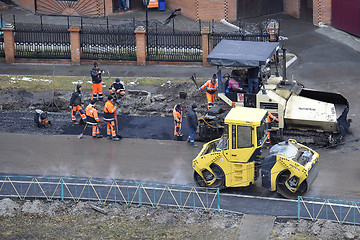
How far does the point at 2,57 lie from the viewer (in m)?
35.9

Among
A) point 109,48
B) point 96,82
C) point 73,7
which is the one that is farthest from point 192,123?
point 73,7

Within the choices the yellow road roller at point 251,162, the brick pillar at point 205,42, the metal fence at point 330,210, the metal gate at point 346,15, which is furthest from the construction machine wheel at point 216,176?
the metal gate at point 346,15

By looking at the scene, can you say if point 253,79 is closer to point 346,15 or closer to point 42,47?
point 42,47

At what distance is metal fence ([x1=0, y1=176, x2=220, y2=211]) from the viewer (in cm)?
2061

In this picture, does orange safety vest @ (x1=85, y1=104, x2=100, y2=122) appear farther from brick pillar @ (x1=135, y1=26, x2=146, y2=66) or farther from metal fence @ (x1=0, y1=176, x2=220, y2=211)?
brick pillar @ (x1=135, y1=26, x2=146, y2=66)

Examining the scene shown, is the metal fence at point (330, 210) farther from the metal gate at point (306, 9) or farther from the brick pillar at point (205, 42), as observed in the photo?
the metal gate at point (306, 9)

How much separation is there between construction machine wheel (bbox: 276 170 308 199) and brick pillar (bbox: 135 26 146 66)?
15.6 metres

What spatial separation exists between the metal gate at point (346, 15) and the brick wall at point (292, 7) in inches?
113

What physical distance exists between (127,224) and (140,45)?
16382 mm

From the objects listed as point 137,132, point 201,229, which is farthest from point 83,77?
point 201,229

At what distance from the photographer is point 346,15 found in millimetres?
38188

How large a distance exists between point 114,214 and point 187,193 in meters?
2.23

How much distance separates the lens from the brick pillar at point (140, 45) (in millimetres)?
34562

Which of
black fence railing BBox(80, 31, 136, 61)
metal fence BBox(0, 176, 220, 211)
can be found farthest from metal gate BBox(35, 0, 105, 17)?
metal fence BBox(0, 176, 220, 211)
